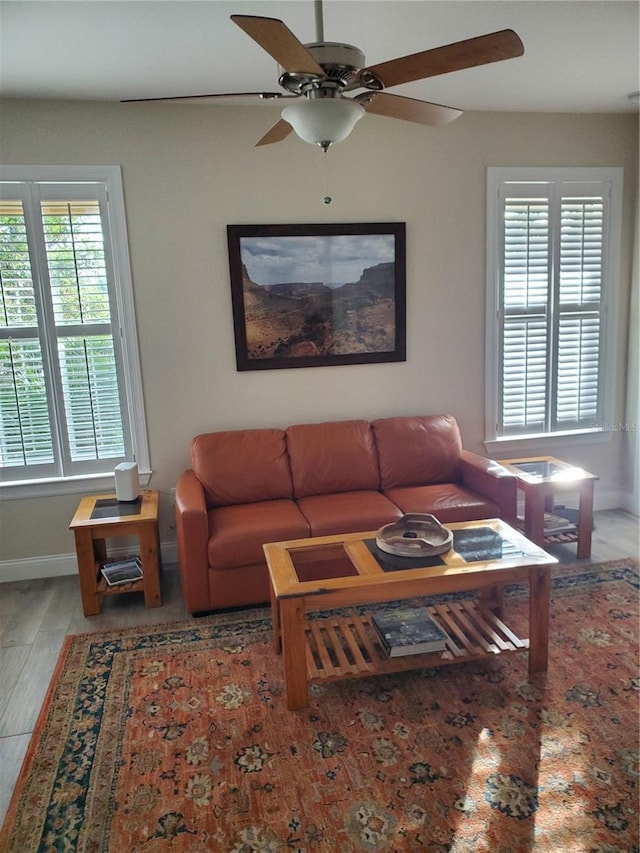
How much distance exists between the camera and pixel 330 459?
3770mm

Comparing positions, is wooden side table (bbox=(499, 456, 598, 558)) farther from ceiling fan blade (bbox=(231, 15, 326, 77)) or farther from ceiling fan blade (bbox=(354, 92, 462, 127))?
ceiling fan blade (bbox=(231, 15, 326, 77))

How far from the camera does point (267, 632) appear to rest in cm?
304

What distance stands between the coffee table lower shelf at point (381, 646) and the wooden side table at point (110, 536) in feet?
3.40

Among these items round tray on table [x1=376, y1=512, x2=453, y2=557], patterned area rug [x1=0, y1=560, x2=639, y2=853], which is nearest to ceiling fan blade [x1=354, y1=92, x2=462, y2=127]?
round tray on table [x1=376, y1=512, x2=453, y2=557]

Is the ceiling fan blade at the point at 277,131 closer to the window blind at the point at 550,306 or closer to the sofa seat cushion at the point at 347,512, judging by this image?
the sofa seat cushion at the point at 347,512

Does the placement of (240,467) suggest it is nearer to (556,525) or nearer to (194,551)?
(194,551)

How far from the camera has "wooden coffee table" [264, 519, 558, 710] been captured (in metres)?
2.39

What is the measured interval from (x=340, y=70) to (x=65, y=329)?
7.90 ft

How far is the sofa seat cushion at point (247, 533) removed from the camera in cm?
314

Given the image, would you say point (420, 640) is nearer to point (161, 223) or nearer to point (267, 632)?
point (267, 632)

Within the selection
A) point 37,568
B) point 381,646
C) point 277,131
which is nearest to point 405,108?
point 277,131

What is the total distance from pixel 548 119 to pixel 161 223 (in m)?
2.67

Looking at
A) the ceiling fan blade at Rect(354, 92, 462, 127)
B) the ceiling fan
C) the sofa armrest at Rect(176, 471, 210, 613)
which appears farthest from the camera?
the sofa armrest at Rect(176, 471, 210, 613)

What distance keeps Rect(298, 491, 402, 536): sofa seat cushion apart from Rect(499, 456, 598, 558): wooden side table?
2.76 feet
